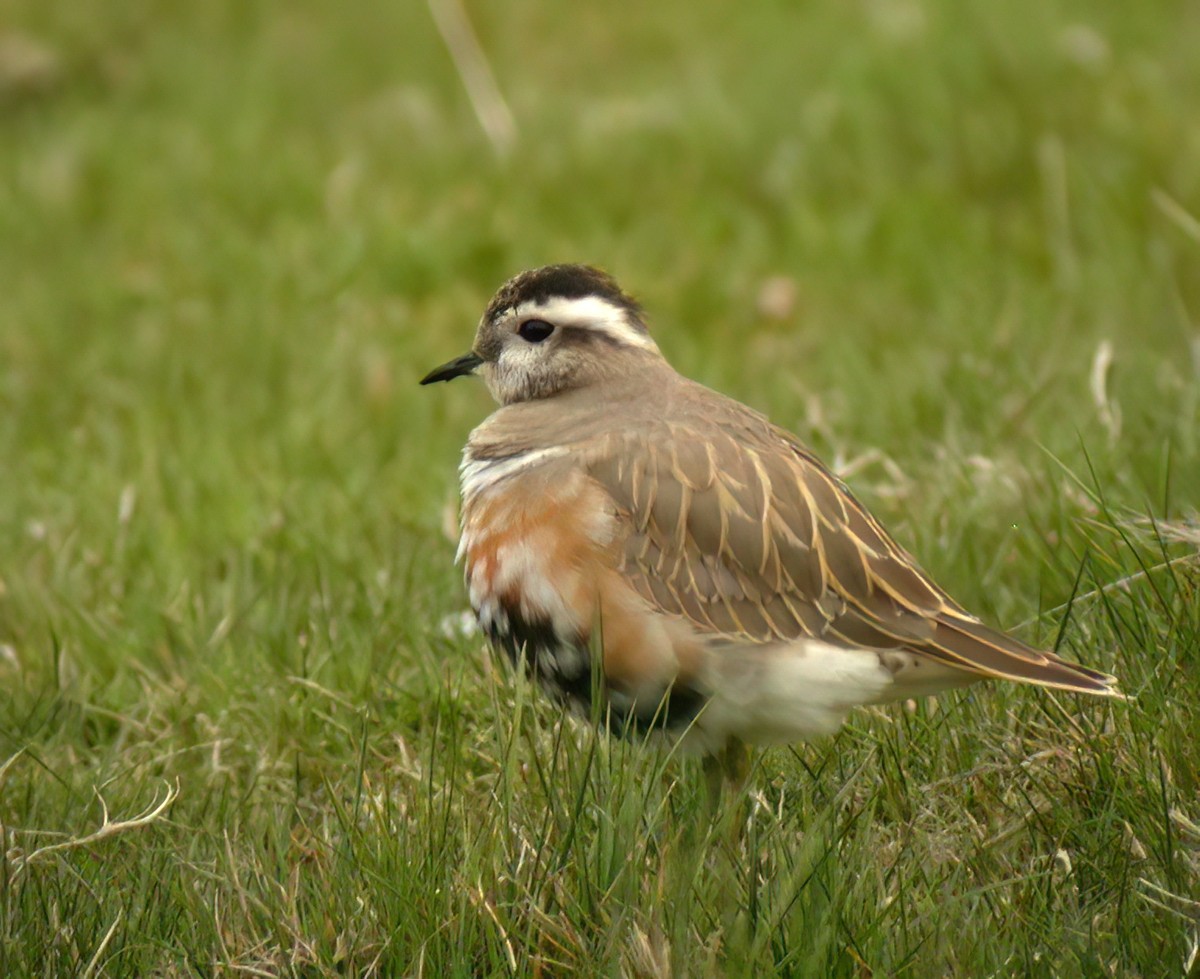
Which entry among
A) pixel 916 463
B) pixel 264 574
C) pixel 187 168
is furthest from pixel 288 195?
pixel 916 463

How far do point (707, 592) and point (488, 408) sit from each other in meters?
3.76

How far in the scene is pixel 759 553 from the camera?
404 centimetres

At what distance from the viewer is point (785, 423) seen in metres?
6.88

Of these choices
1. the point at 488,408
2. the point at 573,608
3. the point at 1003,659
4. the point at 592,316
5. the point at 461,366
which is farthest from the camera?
the point at 488,408

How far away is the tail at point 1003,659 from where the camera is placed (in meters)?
3.62

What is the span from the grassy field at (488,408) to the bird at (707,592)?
0.58 feet

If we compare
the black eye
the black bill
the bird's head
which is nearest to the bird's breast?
the bird's head

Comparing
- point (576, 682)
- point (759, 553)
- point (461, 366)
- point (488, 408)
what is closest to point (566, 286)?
point (461, 366)

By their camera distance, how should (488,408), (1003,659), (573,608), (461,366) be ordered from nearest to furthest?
(1003,659)
(573,608)
(461,366)
(488,408)

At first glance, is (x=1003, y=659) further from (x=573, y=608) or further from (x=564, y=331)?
(x=564, y=331)

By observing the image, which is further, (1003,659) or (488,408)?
(488,408)

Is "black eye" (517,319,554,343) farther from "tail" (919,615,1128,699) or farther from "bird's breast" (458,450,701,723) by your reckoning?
"tail" (919,615,1128,699)

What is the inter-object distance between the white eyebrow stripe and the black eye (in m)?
0.03

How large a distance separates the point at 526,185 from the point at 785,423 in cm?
288
